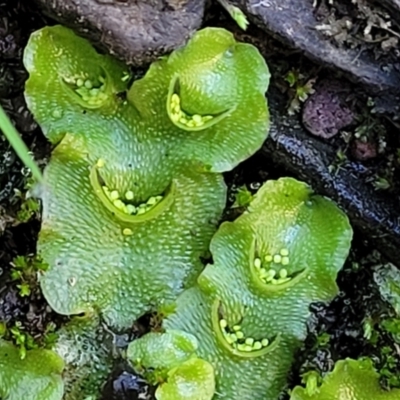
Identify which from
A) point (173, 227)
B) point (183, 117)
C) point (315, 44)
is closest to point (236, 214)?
point (173, 227)

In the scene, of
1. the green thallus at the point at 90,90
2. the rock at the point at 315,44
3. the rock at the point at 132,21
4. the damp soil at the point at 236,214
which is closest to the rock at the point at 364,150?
the damp soil at the point at 236,214

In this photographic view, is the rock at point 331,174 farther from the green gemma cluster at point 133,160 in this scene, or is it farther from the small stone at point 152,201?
the small stone at point 152,201

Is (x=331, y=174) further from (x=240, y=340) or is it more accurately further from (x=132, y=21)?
(x=132, y=21)

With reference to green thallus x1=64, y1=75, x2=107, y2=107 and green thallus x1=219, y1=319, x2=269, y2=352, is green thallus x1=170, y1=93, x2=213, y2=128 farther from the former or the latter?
green thallus x1=219, y1=319, x2=269, y2=352

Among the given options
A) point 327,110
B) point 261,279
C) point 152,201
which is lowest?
point 261,279

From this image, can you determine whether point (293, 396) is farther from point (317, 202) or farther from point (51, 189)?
point (51, 189)

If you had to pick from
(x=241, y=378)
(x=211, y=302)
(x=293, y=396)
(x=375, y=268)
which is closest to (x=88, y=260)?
(x=211, y=302)

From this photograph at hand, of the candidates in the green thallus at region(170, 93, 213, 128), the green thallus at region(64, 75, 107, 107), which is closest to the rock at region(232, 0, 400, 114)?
the green thallus at region(170, 93, 213, 128)
